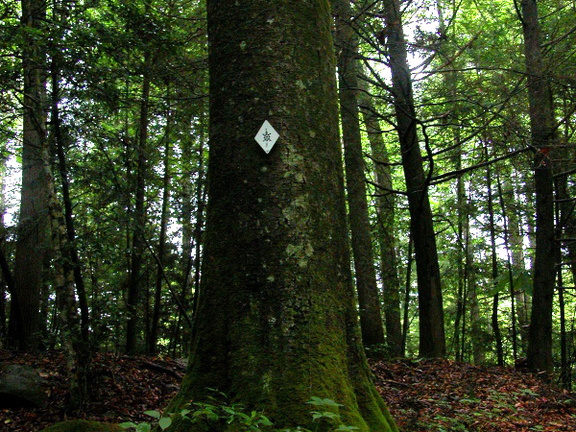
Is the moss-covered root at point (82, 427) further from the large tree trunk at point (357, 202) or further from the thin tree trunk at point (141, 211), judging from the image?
the large tree trunk at point (357, 202)

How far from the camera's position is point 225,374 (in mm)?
3254

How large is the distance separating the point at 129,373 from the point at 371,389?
→ 447 cm

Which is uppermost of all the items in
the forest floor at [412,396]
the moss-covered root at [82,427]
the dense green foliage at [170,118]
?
the dense green foliage at [170,118]

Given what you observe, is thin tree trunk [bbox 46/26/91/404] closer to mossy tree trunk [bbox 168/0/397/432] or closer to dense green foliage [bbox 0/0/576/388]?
dense green foliage [bbox 0/0/576/388]

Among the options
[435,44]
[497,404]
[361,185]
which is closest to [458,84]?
[435,44]

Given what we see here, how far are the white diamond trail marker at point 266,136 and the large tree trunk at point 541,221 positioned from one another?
7.16m

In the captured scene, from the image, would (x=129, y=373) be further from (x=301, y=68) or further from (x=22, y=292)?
(x=301, y=68)

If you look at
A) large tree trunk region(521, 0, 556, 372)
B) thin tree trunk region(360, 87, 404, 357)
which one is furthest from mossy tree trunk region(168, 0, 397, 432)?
thin tree trunk region(360, 87, 404, 357)

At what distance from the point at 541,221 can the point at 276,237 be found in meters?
8.02

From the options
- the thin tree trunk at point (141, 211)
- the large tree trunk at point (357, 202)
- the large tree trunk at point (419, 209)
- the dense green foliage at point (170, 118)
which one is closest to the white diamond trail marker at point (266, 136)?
the dense green foliage at point (170, 118)

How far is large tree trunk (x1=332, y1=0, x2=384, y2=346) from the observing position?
9.51 meters

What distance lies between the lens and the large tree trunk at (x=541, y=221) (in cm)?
908

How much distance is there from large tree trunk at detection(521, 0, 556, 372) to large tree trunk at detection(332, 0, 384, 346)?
2910 millimetres

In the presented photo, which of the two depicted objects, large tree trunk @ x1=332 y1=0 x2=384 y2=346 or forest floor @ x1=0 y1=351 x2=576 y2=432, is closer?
forest floor @ x1=0 y1=351 x2=576 y2=432
